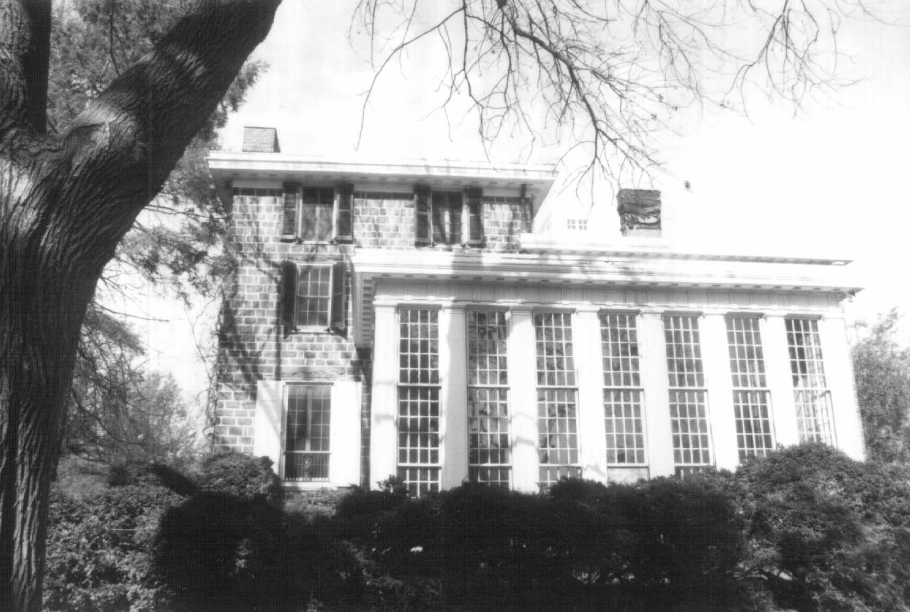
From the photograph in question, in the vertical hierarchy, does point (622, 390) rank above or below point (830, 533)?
above

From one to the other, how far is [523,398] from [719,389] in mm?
3908

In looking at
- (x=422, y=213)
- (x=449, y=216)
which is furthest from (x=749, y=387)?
(x=422, y=213)

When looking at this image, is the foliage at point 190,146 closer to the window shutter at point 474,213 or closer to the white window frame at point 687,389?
the window shutter at point 474,213

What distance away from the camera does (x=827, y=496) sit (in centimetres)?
916

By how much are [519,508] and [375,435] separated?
6.03m

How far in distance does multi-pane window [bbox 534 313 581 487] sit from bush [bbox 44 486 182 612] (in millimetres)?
7522

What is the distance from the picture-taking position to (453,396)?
1434 cm

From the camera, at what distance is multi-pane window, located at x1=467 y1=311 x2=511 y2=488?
14.3 metres

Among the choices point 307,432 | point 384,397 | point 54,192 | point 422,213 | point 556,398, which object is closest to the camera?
point 54,192

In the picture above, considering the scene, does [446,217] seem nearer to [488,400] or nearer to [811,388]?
[488,400]

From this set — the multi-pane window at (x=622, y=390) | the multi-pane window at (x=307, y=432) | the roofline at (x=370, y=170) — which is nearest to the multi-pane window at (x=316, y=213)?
the roofline at (x=370, y=170)

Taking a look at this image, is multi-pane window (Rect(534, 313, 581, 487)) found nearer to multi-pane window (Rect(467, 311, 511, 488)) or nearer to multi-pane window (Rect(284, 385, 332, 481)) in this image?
multi-pane window (Rect(467, 311, 511, 488))

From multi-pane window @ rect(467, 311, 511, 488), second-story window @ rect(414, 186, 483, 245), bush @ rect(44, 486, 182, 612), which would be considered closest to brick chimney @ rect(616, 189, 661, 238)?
second-story window @ rect(414, 186, 483, 245)

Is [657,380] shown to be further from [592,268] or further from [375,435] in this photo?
[375,435]
